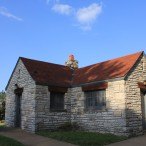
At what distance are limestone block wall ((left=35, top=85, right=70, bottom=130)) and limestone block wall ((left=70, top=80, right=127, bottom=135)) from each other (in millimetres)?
1567

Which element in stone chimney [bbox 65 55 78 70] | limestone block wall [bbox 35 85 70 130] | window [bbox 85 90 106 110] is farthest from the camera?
stone chimney [bbox 65 55 78 70]

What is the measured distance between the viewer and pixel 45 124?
19047mm

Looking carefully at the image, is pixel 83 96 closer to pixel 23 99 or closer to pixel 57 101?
pixel 57 101

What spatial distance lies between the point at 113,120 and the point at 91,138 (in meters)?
2.71

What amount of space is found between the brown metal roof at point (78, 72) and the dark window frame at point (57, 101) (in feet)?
2.40

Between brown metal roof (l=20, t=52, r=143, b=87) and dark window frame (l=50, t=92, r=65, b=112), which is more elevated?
brown metal roof (l=20, t=52, r=143, b=87)

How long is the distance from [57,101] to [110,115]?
452 cm

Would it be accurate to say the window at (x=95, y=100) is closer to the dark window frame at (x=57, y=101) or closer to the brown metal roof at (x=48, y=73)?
the dark window frame at (x=57, y=101)

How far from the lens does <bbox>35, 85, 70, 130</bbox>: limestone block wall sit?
18844 millimetres

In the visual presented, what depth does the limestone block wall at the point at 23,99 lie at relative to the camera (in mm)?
19147

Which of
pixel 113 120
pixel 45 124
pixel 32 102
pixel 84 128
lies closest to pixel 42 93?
pixel 32 102

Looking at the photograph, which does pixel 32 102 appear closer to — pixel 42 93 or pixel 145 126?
pixel 42 93

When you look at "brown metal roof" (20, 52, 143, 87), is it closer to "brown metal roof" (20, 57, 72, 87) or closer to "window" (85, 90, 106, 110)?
"brown metal roof" (20, 57, 72, 87)

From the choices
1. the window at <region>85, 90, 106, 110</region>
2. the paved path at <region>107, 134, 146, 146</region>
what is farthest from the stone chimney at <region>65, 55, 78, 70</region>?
the paved path at <region>107, 134, 146, 146</region>
